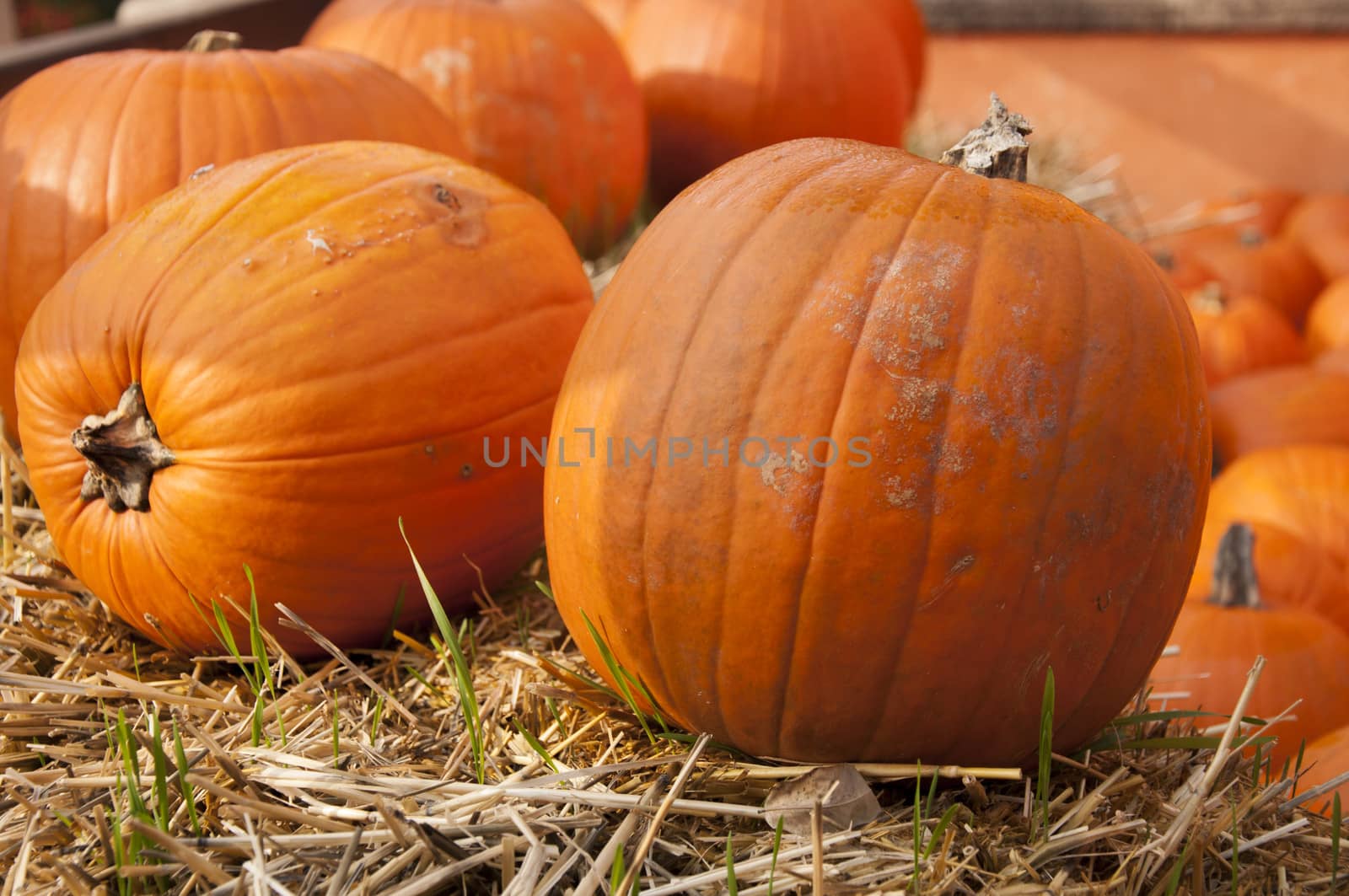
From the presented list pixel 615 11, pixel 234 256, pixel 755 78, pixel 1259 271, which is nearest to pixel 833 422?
pixel 234 256

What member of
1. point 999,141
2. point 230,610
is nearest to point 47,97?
point 230,610

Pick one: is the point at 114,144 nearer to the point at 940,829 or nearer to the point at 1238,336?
the point at 940,829

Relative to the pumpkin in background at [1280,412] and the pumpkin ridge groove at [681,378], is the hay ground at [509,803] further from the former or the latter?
the pumpkin in background at [1280,412]

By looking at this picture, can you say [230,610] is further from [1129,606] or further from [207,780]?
[1129,606]

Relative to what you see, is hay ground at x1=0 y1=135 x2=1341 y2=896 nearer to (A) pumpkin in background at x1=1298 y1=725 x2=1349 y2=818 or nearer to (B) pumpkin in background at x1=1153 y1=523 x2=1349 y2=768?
(A) pumpkin in background at x1=1298 y1=725 x2=1349 y2=818

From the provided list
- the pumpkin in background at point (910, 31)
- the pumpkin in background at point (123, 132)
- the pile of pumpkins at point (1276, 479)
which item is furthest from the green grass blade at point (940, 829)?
the pumpkin in background at point (910, 31)

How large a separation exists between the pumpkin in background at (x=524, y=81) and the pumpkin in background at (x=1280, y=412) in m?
2.30

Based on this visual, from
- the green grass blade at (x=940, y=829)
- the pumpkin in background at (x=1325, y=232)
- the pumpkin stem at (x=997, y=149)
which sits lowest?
the pumpkin in background at (x=1325, y=232)

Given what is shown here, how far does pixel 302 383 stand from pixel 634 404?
0.59 metres

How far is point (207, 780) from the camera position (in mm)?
1381

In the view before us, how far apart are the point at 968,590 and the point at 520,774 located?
2.07 feet

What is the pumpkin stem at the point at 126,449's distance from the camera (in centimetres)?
179

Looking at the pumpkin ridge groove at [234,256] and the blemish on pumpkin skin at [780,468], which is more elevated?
the pumpkin ridge groove at [234,256]

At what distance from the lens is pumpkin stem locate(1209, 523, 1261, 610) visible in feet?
9.20
